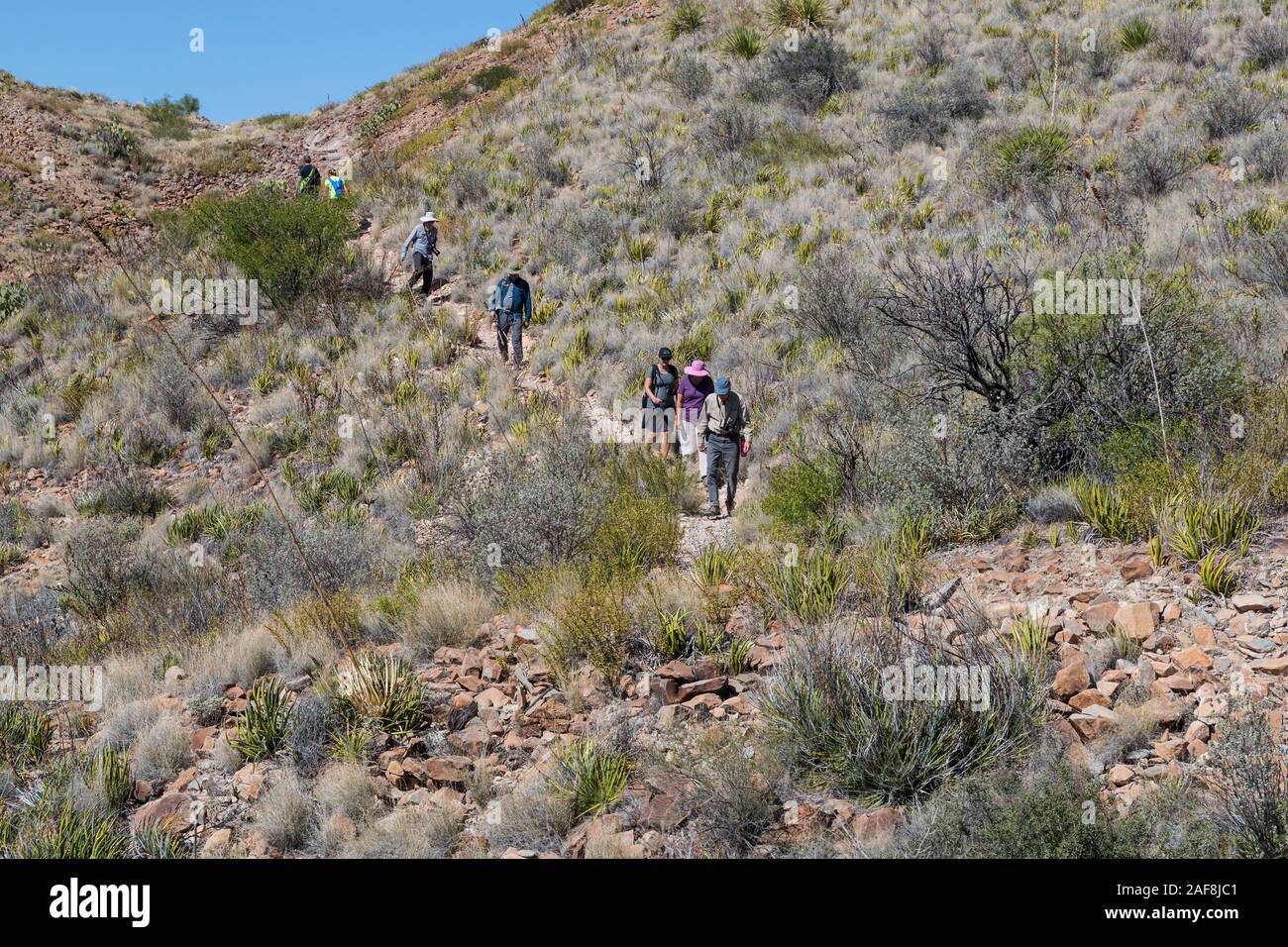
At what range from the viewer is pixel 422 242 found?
15578mm

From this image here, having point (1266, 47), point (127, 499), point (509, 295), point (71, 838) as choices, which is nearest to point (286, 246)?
point (509, 295)

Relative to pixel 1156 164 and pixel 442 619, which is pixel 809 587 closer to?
pixel 442 619

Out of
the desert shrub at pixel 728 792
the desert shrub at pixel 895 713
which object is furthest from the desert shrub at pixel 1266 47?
the desert shrub at pixel 728 792

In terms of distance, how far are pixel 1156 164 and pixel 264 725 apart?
47.1 ft

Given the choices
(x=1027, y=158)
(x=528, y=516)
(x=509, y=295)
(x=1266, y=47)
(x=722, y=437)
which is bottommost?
(x=528, y=516)

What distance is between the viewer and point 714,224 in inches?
615

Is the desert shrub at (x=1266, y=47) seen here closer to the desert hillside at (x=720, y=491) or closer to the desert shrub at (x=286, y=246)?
the desert hillside at (x=720, y=491)

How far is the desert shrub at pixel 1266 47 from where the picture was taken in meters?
15.4

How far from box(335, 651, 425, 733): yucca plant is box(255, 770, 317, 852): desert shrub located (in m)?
0.64

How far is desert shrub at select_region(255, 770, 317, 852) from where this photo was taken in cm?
378

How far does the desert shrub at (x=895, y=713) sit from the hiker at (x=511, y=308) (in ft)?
31.8

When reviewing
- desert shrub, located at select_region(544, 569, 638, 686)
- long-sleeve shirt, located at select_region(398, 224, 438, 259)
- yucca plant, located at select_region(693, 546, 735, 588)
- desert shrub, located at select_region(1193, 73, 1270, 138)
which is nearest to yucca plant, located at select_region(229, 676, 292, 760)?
desert shrub, located at select_region(544, 569, 638, 686)

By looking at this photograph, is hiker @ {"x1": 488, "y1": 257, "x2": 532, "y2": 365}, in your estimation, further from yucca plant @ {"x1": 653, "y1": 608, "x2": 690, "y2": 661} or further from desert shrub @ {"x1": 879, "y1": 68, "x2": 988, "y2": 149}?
desert shrub @ {"x1": 879, "y1": 68, "x2": 988, "y2": 149}
